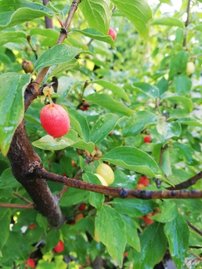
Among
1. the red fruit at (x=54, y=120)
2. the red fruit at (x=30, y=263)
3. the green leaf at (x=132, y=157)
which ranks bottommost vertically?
the red fruit at (x=30, y=263)

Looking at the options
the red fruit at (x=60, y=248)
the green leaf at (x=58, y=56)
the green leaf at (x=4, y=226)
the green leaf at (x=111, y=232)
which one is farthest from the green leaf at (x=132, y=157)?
the red fruit at (x=60, y=248)

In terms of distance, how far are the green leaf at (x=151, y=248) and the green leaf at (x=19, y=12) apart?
0.56m

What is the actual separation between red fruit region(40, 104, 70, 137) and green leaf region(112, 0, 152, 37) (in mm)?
258

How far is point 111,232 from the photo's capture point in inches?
30.0

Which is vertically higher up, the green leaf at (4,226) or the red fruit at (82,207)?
the green leaf at (4,226)

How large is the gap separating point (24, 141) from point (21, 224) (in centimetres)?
63

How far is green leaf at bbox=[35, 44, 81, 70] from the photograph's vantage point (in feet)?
1.84

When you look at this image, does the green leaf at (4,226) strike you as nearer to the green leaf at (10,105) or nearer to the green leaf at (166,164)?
the green leaf at (166,164)

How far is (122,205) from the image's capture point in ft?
2.94

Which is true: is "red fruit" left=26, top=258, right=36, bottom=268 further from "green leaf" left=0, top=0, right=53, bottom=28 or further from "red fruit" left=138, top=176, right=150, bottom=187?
"green leaf" left=0, top=0, right=53, bottom=28

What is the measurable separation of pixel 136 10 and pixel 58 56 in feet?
0.76

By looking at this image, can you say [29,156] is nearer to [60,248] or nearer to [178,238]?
[178,238]

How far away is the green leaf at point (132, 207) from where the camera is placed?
2.91 ft

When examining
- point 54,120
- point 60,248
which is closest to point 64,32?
point 54,120
